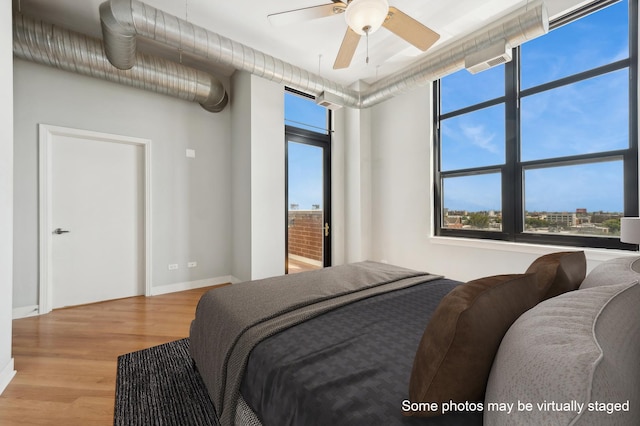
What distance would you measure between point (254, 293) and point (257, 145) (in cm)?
264

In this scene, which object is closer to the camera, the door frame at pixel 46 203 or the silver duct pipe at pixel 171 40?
the silver duct pipe at pixel 171 40

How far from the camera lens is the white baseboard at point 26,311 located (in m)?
2.84

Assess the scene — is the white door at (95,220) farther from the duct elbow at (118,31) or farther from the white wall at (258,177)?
the white wall at (258,177)

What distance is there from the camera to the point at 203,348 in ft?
5.13

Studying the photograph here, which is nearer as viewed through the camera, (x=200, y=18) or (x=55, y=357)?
(x=55, y=357)

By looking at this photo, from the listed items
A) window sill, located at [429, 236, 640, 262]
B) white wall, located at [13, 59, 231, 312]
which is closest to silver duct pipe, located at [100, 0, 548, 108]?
white wall, located at [13, 59, 231, 312]

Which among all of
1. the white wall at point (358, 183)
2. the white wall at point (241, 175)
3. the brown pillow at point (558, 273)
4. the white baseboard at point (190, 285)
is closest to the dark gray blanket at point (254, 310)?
the brown pillow at point (558, 273)

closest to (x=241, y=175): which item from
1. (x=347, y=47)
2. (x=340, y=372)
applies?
(x=347, y=47)

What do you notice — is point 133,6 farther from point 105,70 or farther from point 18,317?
point 18,317

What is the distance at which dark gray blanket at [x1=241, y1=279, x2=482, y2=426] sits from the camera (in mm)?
754

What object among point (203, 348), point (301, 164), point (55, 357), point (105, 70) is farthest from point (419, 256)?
point (105, 70)

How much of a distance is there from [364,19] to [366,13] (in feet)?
0.13

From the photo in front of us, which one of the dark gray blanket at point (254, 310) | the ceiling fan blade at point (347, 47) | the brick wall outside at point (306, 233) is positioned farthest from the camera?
the brick wall outside at point (306, 233)

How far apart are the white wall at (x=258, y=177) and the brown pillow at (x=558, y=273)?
3.19 metres
